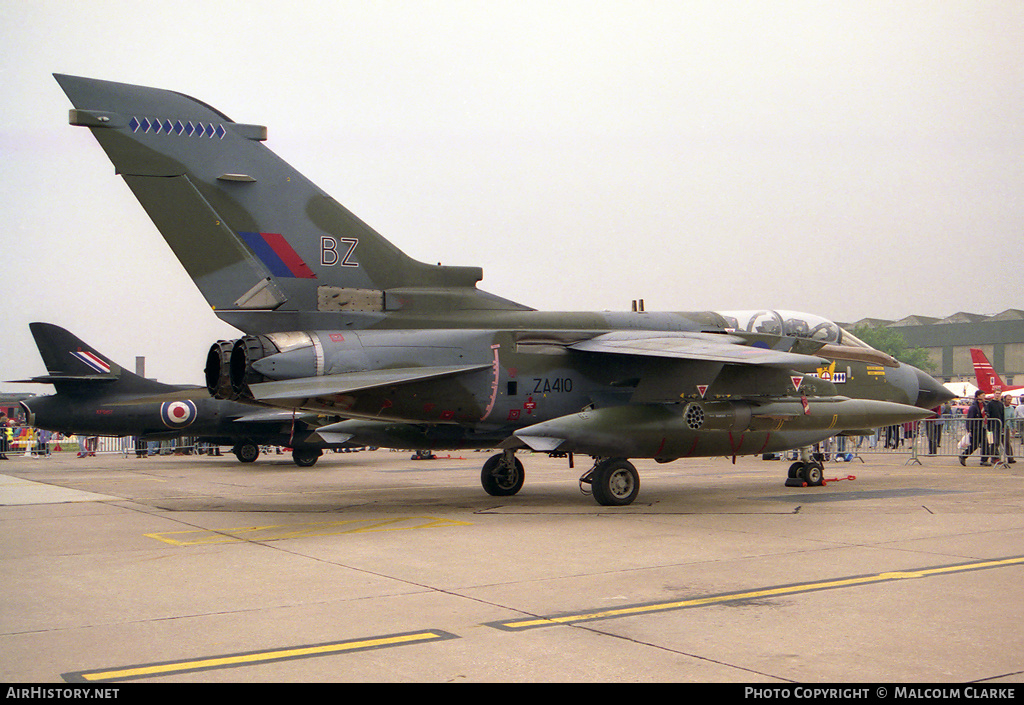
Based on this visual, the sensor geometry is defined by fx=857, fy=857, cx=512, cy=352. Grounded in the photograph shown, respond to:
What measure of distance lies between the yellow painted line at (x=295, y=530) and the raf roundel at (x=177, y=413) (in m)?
12.7

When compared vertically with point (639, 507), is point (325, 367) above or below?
above

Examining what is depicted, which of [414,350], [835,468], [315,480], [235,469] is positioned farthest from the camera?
[235,469]

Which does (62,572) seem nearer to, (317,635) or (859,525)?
(317,635)

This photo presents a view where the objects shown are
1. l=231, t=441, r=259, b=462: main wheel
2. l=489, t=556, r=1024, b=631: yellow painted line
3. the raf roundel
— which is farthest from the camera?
l=231, t=441, r=259, b=462: main wheel

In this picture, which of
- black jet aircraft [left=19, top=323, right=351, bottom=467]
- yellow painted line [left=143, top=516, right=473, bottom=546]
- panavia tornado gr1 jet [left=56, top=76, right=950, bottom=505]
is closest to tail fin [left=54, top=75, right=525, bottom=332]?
panavia tornado gr1 jet [left=56, top=76, right=950, bottom=505]

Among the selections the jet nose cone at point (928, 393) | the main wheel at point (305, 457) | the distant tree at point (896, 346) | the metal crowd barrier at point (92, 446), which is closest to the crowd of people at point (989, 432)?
the jet nose cone at point (928, 393)

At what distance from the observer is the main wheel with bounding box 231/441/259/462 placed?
24.8 meters

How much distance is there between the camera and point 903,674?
4.04 meters

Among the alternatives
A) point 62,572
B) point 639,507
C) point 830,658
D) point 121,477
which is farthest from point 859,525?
point 121,477

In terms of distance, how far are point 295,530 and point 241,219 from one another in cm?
404

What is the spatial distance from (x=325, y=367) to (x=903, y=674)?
7.70 m

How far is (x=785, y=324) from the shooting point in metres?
13.8

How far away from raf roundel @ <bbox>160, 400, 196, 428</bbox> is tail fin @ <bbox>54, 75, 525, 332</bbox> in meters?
12.0

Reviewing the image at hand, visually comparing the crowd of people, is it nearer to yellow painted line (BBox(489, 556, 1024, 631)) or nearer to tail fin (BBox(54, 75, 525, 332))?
yellow painted line (BBox(489, 556, 1024, 631))
